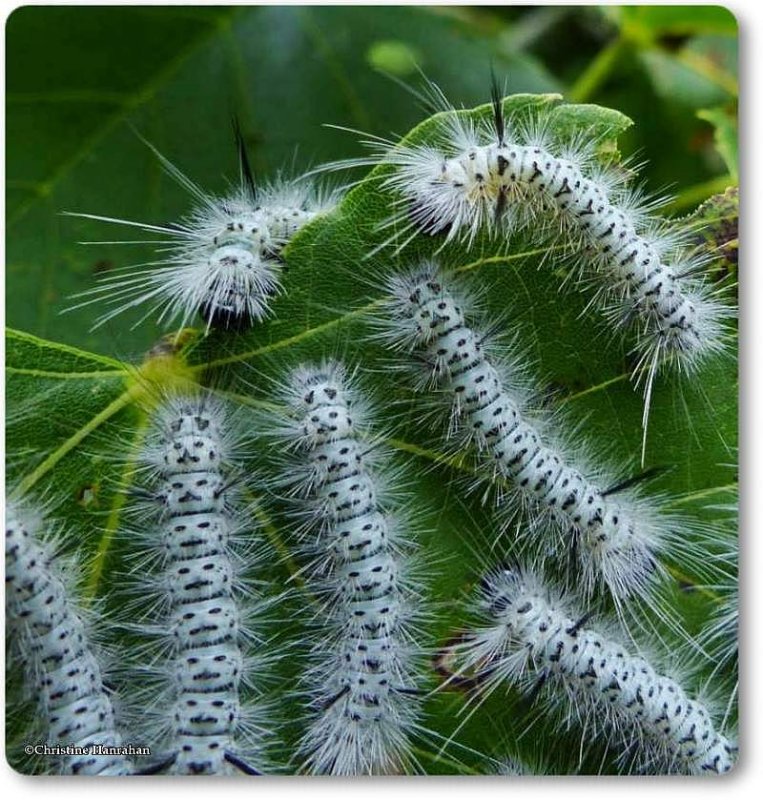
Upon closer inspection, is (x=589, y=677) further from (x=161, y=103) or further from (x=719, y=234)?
(x=161, y=103)

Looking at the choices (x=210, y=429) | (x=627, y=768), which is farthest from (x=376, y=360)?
(x=627, y=768)

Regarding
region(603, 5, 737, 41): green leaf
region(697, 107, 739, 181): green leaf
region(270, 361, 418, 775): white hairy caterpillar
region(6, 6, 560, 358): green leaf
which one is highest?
region(603, 5, 737, 41): green leaf

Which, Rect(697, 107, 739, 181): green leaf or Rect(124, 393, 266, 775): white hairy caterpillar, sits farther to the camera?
Rect(697, 107, 739, 181): green leaf

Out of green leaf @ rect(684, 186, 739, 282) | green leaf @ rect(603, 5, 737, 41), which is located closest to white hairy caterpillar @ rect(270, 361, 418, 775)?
green leaf @ rect(684, 186, 739, 282)

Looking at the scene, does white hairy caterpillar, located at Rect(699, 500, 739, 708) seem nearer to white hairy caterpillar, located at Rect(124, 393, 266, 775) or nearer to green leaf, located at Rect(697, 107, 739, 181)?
green leaf, located at Rect(697, 107, 739, 181)

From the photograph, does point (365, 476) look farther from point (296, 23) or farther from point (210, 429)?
point (296, 23)

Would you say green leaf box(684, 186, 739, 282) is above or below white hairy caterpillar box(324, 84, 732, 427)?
above
